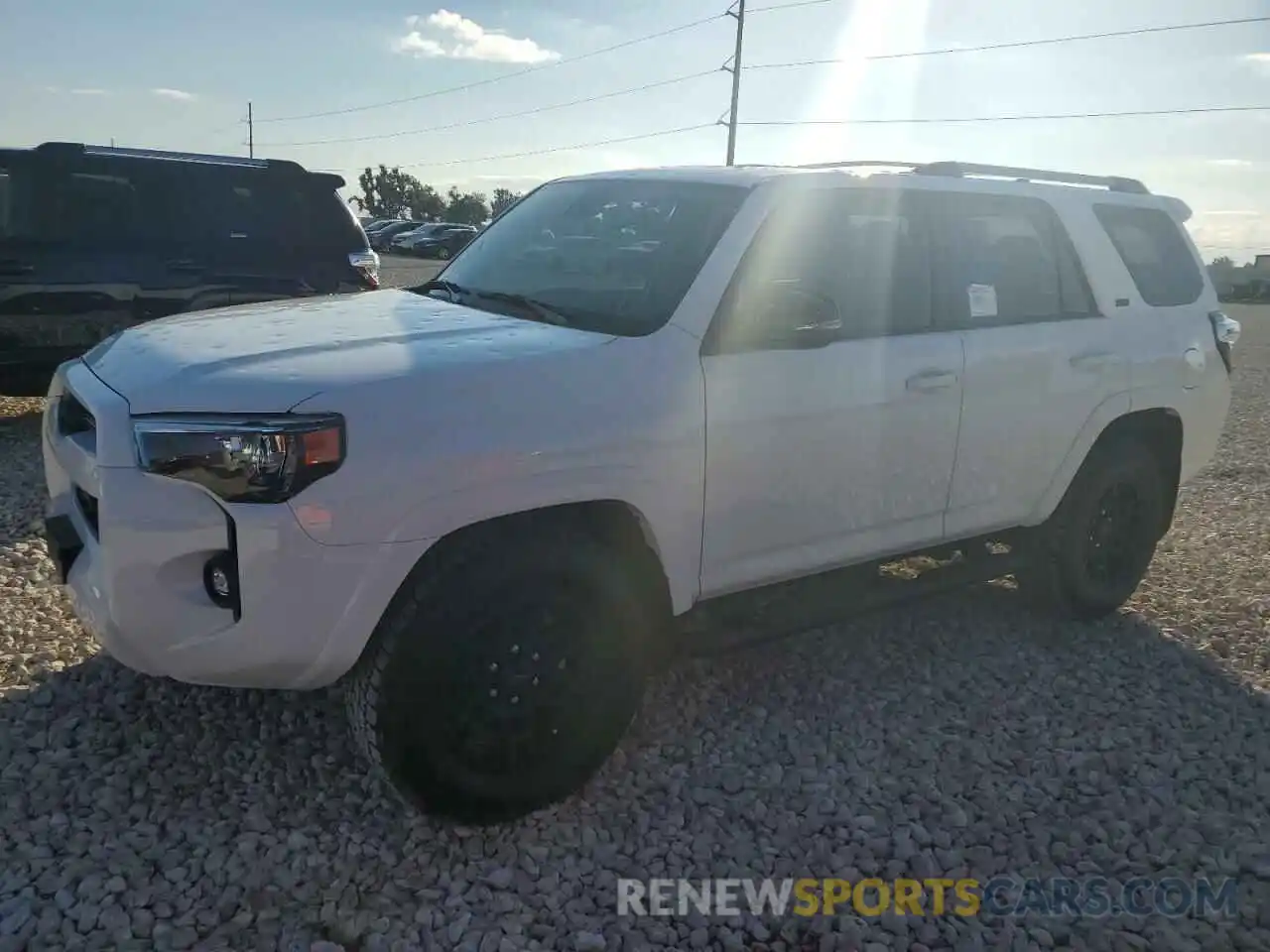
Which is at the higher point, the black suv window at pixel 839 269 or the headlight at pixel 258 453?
the black suv window at pixel 839 269

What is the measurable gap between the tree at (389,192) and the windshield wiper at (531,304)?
270 feet

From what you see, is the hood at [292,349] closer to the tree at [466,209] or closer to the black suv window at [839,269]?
the black suv window at [839,269]

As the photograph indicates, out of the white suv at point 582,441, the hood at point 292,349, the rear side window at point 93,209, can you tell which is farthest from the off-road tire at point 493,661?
the rear side window at point 93,209

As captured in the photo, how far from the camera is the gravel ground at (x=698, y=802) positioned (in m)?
2.74

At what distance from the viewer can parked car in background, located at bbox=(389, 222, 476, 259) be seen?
41375mm

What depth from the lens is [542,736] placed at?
10.00 ft

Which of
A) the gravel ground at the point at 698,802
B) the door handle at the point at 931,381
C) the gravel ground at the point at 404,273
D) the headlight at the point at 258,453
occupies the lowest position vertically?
the gravel ground at the point at 698,802

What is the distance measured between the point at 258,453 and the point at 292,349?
1.65 ft

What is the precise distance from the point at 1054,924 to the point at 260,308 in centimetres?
326

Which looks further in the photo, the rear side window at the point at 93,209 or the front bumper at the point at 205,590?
the rear side window at the point at 93,209

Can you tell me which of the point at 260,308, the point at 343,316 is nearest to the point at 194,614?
the point at 343,316

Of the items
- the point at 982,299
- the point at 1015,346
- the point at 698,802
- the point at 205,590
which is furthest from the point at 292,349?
the point at 1015,346

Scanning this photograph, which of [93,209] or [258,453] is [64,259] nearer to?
[93,209]

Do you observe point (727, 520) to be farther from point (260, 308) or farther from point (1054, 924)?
point (260, 308)
